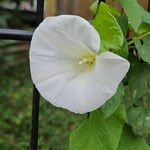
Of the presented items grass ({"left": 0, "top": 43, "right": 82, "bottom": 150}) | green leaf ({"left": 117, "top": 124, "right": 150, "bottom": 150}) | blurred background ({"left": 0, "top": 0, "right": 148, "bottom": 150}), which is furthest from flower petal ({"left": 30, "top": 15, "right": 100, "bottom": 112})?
grass ({"left": 0, "top": 43, "right": 82, "bottom": 150})

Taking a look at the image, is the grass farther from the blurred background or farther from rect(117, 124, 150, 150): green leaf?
rect(117, 124, 150, 150): green leaf

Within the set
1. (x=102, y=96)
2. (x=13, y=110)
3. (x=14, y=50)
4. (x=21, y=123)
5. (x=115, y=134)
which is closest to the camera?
(x=102, y=96)

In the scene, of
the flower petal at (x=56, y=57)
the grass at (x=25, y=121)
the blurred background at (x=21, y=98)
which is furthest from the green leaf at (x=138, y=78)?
the grass at (x=25, y=121)

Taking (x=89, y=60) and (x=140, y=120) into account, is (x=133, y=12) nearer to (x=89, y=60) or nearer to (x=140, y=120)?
(x=89, y=60)

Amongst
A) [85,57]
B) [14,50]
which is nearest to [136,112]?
[85,57]

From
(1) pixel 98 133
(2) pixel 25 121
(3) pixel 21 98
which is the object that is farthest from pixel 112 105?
(3) pixel 21 98

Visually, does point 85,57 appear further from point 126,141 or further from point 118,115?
point 126,141
